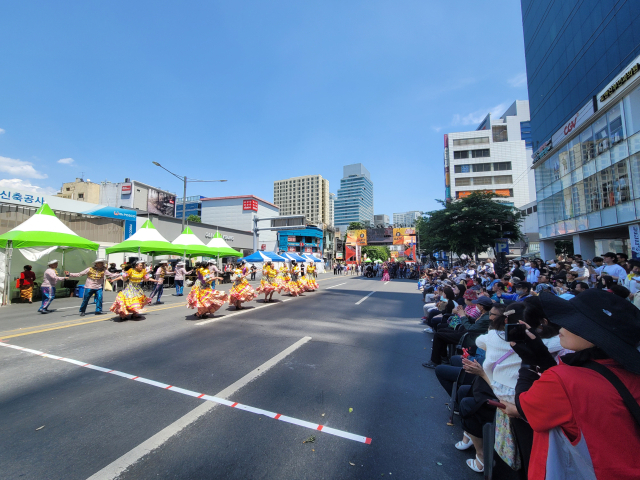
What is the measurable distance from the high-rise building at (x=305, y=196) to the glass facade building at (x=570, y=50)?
336 feet

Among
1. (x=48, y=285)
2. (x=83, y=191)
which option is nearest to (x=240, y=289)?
(x=48, y=285)

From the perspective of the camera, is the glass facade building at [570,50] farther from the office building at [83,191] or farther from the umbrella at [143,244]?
the office building at [83,191]

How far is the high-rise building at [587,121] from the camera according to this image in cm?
1587

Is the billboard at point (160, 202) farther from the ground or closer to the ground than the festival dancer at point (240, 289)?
farther from the ground

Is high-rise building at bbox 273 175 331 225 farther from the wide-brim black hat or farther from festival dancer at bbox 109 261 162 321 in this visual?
the wide-brim black hat

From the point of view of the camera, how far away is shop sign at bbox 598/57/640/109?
14.6 metres

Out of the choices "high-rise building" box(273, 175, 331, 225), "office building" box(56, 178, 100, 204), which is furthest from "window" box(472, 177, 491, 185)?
"high-rise building" box(273, 175, 331, 225)

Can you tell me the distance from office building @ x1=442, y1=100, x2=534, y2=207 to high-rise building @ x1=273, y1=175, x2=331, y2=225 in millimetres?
76382

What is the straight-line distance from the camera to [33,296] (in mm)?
13477

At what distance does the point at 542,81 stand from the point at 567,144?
985cm

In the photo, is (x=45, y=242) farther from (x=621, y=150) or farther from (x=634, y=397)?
(x=621, y=150)

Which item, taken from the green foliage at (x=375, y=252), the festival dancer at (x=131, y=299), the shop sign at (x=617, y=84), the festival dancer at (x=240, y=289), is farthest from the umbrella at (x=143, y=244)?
the green foliage at (x=375, y=252)

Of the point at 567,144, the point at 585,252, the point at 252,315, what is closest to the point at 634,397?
the point at 252,315

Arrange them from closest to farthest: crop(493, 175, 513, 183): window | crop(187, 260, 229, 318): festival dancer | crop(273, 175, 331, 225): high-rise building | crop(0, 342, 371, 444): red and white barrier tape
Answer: crop(0, 342, 371, 444): red and white barrier tape
crop(187, 260, 229, 318): festival dancer
crop(493, 175, 513, 183): window
crop(273, 175, 331, 225): high-rise building
